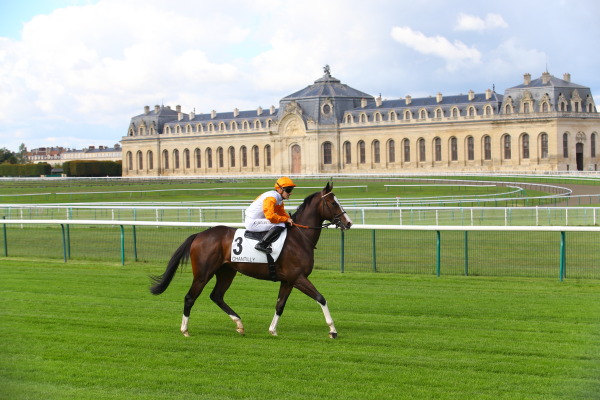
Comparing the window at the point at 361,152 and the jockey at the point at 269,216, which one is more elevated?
the window at the point at 361,152

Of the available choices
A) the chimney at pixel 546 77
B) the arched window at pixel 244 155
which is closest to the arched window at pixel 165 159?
the arched window at pixel 244 155

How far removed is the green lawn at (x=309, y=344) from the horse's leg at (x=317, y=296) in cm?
14

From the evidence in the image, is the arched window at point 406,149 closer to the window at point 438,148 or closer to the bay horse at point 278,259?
the window at point 438,148

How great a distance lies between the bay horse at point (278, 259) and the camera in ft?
30.5

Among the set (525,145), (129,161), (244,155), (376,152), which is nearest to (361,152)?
(376,152)

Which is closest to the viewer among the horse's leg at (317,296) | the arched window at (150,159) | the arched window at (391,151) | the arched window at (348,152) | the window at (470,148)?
the horse's leg at (317,296)

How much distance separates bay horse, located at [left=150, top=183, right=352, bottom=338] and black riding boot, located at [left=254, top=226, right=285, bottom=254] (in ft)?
0.45

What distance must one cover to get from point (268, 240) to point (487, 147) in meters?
68.6

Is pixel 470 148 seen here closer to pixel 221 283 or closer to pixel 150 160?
pixel 150 160

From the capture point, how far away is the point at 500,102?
75.9 meters

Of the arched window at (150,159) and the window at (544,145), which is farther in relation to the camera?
the arched window at (150,159)

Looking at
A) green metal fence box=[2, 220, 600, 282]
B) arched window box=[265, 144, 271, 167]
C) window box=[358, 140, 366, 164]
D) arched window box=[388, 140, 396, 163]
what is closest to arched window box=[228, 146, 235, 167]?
arched window box=[265, 144, 271, 167]

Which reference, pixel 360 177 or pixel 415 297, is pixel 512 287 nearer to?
pixel 415 297

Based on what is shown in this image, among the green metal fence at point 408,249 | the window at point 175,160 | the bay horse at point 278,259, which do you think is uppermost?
the window at point 175,160
